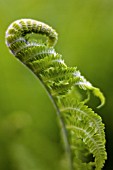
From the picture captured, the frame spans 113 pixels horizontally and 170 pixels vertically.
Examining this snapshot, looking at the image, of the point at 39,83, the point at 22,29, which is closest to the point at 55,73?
the point at 22,29

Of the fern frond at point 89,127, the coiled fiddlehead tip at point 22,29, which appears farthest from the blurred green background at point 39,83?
the coiled fiddlehead tip at point 22,29

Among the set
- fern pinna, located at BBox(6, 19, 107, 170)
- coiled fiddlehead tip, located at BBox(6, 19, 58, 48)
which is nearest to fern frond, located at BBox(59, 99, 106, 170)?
fern pinna, located at BBox(6, 19, 107, 170)

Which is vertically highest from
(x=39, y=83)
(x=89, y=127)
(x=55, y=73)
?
(x=39, y=83)

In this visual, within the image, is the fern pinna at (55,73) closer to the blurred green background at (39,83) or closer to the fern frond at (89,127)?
the fern frond at (89,127)

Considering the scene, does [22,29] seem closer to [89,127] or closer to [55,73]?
[55,73]

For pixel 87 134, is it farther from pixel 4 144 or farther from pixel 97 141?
pixel 4 144

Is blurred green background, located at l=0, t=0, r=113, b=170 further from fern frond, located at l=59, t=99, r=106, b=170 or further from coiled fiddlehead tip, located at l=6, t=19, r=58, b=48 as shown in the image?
coiled fiddlehead tip, located at l=6, t=19, r=58, b=48

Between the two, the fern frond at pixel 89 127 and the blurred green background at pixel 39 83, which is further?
the blurred green background at pixel 39 83

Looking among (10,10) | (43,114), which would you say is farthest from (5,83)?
(10,10)

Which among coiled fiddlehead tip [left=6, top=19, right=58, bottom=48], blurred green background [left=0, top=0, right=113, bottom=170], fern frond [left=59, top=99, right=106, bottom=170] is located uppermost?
blurred green background [left=0, top=0, right=113, bottom=170]
